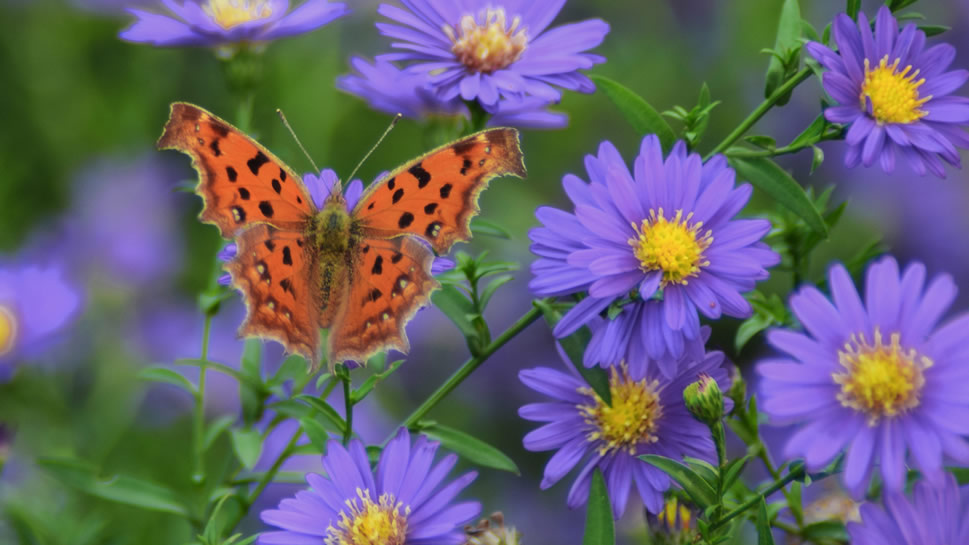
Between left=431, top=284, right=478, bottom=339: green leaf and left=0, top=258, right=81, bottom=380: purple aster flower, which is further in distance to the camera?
left=0, top=258, right=81, bottom=380: purple aster flower

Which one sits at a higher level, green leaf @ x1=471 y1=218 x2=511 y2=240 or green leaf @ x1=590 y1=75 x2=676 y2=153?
green leaf @ x1=590 y1=75 x2=676 y2=153

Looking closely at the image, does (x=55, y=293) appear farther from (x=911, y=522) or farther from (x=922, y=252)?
(x=922, y=252)

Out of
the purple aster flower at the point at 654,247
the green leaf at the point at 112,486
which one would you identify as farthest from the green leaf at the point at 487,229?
the green leaf at the point at 112,486

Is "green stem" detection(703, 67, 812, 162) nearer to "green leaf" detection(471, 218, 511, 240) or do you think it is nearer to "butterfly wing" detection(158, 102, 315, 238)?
"green leaf" detection(471, 218, 511, 240)

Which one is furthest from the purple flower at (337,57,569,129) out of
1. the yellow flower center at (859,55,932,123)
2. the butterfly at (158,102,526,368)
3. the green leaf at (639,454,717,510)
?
the green leaf at (639,454,717,510)

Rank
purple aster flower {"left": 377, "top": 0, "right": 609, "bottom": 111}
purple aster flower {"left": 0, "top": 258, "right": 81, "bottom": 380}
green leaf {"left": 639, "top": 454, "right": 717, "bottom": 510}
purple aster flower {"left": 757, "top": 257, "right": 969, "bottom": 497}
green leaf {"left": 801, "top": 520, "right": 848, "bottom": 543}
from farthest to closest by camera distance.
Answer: purple aster flower {"left": 0, "top": 258, "right": 81, "bottom": 380}
purple aster flower {"left": 377, "top": 0, "right": 609, "bottom": 111}
green leaf {"left": 801, "top": 520, "right": 848, "bottom": 543}
green leaf {"left": 639, "top": 454, "right": 717, "bottom": 510}
purple aster flower {"left": 757, "top": 257, "right": 969, "bottom": 497}

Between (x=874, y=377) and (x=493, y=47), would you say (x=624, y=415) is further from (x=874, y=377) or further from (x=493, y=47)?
(x=493, y=47)

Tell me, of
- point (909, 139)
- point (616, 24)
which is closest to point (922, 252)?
point (616, 24)

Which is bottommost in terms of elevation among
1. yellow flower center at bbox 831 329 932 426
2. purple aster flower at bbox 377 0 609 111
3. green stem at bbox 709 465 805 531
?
green stem at bbox 709 465 805 531
